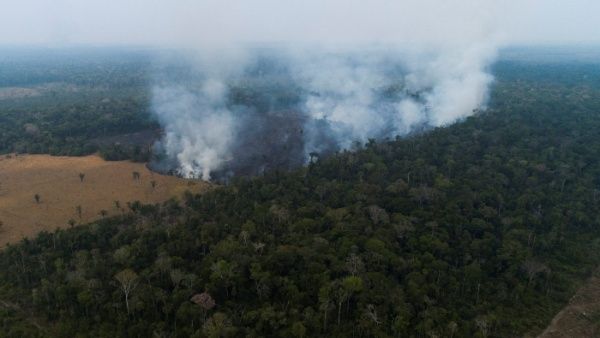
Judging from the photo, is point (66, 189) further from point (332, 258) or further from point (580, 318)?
point (580, 318)

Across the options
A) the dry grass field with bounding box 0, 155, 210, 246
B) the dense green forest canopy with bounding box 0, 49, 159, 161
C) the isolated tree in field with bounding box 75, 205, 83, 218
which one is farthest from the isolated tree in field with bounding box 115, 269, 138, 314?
the dense green forest canopy with bounding box 0, 49, 159, 161

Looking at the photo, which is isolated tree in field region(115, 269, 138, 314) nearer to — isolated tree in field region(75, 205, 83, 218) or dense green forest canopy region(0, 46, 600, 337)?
dense green forest canopy region(0, 46, 600, 337)

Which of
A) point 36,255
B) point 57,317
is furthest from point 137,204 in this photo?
point 57,317

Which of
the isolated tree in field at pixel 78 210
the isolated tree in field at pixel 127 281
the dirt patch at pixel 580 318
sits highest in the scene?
the isolated tree in field at pixel 127 281

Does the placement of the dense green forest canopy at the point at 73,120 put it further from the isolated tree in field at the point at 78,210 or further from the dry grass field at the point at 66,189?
the isolated tree in field at the point at 78,210

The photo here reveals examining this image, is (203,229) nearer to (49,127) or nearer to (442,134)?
(442,134)

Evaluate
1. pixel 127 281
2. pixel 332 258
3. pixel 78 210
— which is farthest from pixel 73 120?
pixel 332 258

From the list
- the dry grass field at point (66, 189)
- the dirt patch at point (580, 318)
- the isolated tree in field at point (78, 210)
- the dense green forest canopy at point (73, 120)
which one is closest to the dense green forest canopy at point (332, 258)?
the dirt patch at point (580, 318)
